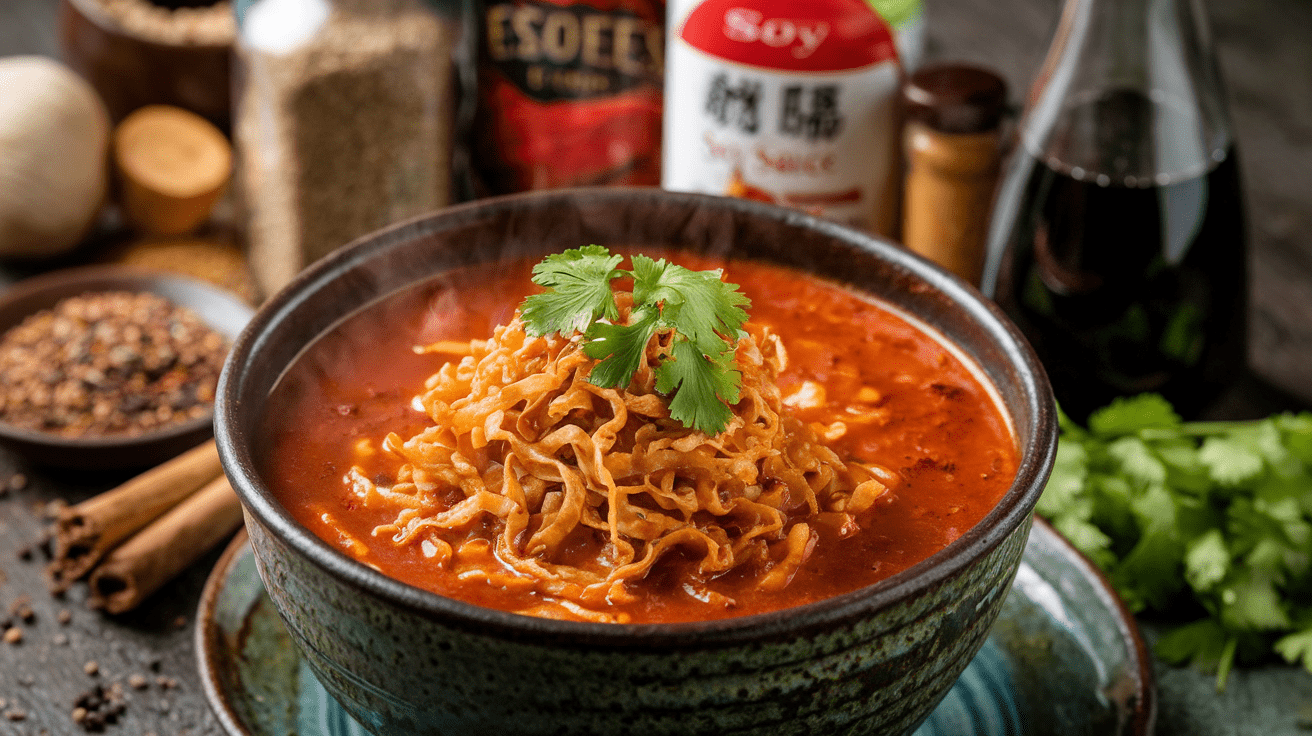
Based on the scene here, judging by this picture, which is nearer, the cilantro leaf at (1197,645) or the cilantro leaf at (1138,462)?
the cilantro leaf at (1197,645)

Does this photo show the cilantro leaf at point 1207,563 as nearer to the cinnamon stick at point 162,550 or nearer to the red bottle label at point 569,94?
the cinnamon stick at point 162,550

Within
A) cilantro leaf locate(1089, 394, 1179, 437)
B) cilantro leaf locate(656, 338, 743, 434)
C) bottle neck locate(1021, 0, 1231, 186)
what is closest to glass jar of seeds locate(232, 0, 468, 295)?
bottle neck locate(1021, 0, 1231, 186)

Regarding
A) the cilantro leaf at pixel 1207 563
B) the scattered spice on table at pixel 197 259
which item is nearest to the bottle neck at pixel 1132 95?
the cilantro leaf at pixel 1207 563

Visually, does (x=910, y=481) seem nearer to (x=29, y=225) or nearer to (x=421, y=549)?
(x=421, y=549)

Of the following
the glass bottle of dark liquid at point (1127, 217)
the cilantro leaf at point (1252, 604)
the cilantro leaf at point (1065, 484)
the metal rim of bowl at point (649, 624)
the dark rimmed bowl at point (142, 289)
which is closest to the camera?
the metal rim of bowl at point (649, 624)

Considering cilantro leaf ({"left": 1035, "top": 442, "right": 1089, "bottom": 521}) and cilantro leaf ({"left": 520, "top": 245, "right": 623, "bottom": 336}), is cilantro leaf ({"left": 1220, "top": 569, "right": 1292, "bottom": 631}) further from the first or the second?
cilantro leaf ({"left": 520, "top": 245, "right": 623, "bottom": 336})

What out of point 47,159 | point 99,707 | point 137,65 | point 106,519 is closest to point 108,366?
point 106,519

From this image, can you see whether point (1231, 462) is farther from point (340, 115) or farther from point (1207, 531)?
point (340, 115)

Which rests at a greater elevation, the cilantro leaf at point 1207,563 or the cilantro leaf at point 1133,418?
the cilantro leaf at point 1133,418
